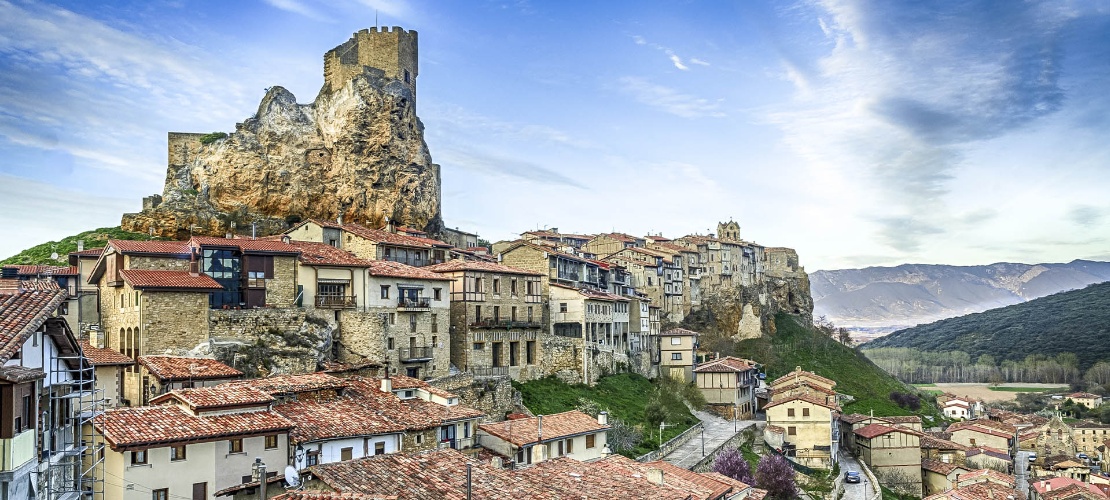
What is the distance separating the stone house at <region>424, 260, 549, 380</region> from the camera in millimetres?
52125

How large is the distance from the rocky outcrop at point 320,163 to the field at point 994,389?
123 m

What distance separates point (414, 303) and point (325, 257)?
5.61 metres

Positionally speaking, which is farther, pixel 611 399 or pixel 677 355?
pixel 677 355

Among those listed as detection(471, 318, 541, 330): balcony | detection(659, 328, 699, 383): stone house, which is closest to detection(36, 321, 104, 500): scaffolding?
detection(471, 318, 541, 330): balcony

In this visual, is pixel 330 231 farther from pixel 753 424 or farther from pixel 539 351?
pixel 753 424

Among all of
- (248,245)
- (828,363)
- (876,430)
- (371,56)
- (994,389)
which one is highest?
(371,56)

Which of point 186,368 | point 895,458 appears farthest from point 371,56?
point 895,458

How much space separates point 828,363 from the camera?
9988 cm

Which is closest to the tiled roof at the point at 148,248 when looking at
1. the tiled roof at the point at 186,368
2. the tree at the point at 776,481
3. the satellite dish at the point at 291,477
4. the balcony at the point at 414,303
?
the tiled roof at the point at 186,368

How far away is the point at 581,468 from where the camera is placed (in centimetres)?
3119

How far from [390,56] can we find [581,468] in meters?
54.5

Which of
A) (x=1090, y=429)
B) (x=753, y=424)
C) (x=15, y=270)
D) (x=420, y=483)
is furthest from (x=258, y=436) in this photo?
(x=1090, y=429)

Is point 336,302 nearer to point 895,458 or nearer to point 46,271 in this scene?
point 46,271

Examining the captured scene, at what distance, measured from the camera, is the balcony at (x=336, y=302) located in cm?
4459
